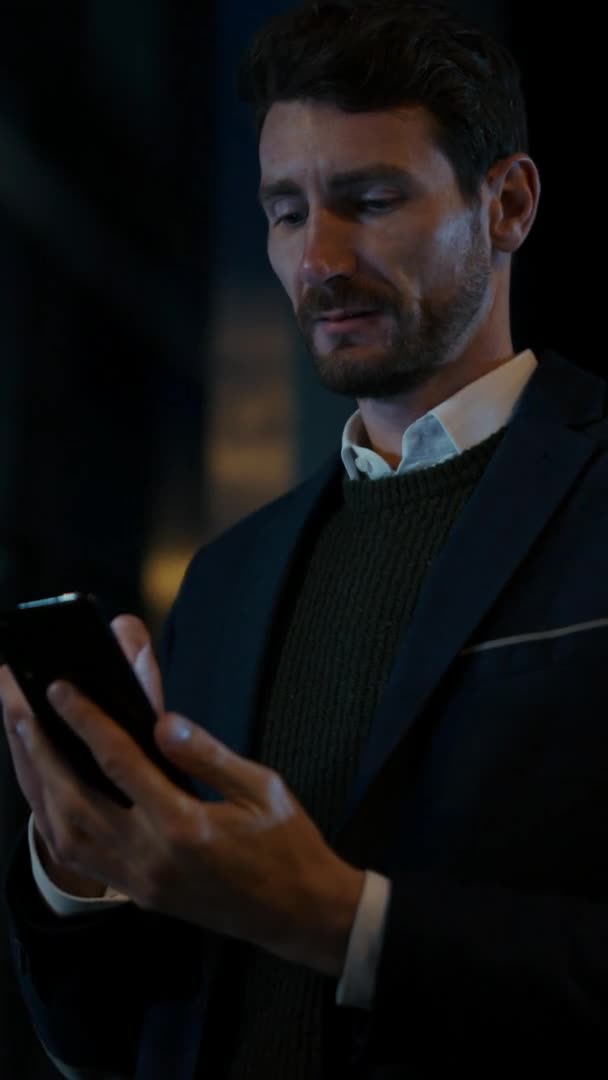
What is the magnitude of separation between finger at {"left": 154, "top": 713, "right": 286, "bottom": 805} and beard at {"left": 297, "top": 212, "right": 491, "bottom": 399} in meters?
0.48

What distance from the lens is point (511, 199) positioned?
1279mm

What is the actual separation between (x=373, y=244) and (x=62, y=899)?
0.62 m

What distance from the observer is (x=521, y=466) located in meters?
1.08

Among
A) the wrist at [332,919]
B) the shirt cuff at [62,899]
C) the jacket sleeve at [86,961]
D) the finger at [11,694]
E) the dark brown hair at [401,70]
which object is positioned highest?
the dark brown hair at [401,70]

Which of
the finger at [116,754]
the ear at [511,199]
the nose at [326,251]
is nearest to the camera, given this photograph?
the finger at [116,754]

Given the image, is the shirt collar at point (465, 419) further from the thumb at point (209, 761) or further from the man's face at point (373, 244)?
the thumb at point (209, 761)

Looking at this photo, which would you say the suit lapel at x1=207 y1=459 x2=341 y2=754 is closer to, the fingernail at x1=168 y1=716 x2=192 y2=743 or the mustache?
the mustache

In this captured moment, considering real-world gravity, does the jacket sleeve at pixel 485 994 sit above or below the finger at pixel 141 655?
below

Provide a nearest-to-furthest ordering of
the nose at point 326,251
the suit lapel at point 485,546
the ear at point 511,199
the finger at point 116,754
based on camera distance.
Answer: the finger at point 116,754 → the suit lapel at point 485,546 → the nose at point 326,251 → the ear at point 511,199

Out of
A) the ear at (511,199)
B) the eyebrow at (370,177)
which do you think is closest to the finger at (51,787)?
the eyebrow at (370,177)

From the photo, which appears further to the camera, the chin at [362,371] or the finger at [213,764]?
the chin at [362,371]

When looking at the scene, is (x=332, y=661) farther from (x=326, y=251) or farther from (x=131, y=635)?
(x=326, y=251)

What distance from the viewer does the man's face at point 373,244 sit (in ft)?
3.77

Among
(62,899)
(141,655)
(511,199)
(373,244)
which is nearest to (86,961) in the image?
(62,899)
